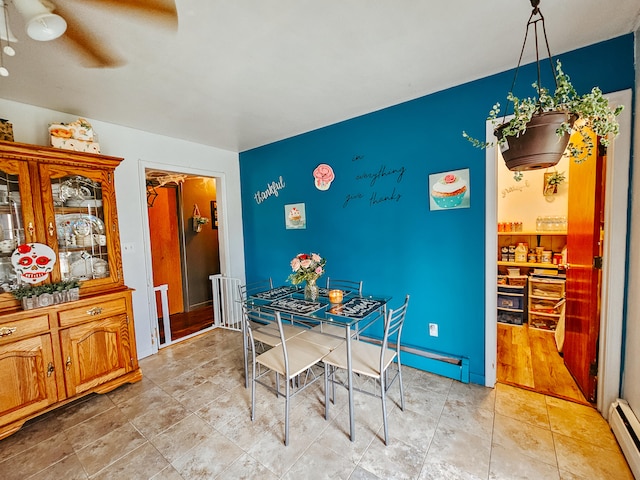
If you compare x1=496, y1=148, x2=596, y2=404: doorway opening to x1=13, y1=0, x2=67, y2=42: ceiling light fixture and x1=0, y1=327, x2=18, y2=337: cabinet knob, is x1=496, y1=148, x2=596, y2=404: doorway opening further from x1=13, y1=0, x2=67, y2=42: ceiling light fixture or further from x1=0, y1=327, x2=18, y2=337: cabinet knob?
x1=0, y1=327, x2=18, y2=337: cabinet knob

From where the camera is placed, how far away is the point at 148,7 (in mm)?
1328

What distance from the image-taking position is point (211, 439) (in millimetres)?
1803

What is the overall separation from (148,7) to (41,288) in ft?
6.83

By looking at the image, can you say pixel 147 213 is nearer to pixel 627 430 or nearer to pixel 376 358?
pixel 376 358

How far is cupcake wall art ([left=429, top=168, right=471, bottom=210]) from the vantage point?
7.40 feet

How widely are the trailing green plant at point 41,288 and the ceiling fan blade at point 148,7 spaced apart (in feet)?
6.16

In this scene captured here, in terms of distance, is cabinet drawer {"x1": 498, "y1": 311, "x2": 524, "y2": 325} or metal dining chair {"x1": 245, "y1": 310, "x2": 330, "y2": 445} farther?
cabinet drawer {"x1": 498, "y1": 311, "x2": 524, "y2": 325}

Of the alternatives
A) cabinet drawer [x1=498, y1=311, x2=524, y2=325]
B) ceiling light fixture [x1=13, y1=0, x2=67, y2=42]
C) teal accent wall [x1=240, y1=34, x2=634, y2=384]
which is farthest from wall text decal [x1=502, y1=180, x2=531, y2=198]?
ceiling light fixture [x1=13, y1=0, x2=67, y2=42]

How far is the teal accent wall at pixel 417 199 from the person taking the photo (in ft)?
6.94

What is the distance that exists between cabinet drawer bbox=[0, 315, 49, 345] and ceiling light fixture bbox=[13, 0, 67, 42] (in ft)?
6.00

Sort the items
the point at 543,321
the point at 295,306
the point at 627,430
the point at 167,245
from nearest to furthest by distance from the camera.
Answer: the point at 627,430
the point at 295,306
the point at 543,321
the point at 167,245

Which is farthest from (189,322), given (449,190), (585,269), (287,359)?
(585,269)

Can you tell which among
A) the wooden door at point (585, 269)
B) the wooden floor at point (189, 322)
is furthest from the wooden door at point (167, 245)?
the wooden door at point (585, 269)

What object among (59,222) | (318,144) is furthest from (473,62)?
(59,222)
